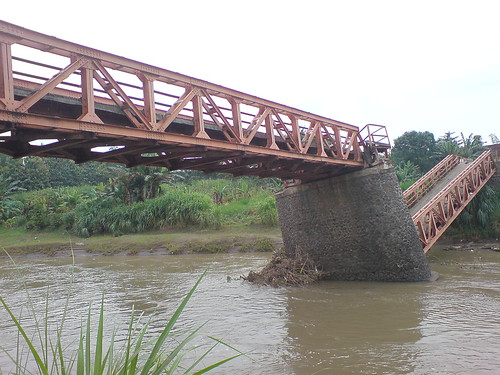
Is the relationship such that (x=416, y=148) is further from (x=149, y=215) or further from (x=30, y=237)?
(x=30, y=237)

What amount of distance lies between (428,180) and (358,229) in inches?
354

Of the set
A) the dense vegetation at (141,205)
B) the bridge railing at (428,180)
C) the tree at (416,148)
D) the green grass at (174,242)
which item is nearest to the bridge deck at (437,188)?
the bridge railing at (428,180)

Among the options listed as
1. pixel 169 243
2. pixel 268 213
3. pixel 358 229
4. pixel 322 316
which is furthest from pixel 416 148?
pixel 322 316

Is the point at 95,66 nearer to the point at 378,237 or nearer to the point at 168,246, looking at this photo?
the point at 378,237

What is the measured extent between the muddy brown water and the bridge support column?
623 millimetres

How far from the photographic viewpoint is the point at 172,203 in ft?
96.9

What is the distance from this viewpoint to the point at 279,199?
50.3ft

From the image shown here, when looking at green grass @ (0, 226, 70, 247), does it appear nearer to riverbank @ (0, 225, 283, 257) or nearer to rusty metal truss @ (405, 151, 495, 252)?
riverbank @ (0, 225, 283, 257)

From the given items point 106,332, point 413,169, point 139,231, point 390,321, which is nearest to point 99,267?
point 139,231

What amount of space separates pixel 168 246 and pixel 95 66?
18630 mm

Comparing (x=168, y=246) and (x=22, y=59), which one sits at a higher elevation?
(x=22, y=59)

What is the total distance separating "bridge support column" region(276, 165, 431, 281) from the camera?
12.2 metres

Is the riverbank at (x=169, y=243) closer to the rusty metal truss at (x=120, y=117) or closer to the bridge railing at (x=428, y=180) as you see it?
the bridge railing at (x=428, y=180)

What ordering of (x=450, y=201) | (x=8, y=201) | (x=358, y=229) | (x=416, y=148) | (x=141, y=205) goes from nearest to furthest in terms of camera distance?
(x=358, y=229)
(x=450, y=201)
(x=141, y=205)
(x=416, y=148)
(x=8, y=201)
